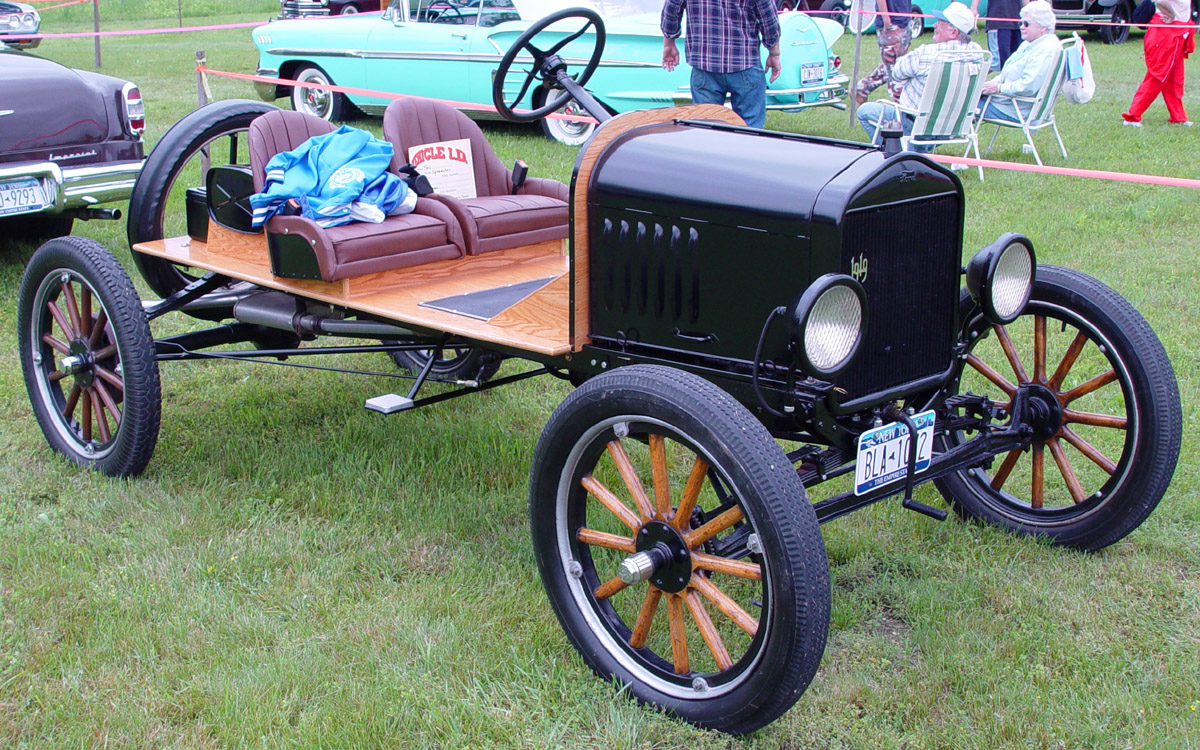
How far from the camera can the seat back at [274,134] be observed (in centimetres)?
392

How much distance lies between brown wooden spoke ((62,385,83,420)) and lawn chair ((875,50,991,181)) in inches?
264

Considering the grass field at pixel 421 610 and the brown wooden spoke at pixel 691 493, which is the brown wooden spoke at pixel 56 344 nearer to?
the grass field at pixel 421 610

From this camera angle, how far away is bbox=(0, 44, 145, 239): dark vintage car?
18.7 ft

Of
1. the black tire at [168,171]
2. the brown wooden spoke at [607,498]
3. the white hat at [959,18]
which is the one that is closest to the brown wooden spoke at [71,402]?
the black tire at [168,171]

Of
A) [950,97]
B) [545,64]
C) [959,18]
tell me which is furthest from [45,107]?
[959,18]

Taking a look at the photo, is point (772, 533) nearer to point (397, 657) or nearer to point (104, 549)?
point (397, 657)

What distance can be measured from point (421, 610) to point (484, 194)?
2002 mm

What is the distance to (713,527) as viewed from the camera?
2.49m

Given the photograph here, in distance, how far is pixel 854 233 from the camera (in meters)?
2.69

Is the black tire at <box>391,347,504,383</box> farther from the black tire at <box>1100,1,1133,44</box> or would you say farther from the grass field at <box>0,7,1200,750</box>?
the black tire at <box>1100,1,1133,44</box>

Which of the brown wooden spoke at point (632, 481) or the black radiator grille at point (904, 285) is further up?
the black radiator grille at point (904, 285)

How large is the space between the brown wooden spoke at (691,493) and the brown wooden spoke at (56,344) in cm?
268

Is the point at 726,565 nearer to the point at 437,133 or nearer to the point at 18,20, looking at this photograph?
the point at 437,133

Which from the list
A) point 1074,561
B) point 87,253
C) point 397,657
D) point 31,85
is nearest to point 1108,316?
point 1074,561
